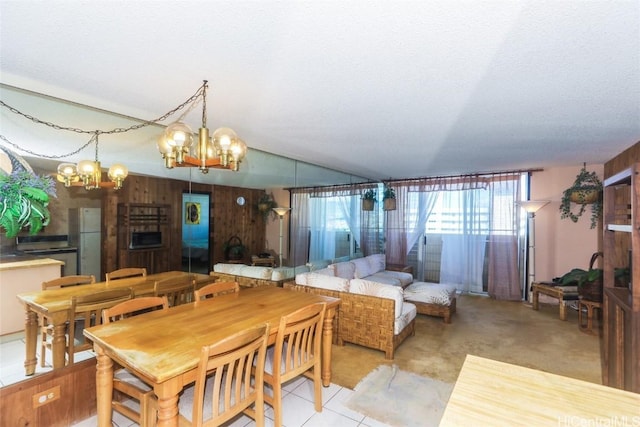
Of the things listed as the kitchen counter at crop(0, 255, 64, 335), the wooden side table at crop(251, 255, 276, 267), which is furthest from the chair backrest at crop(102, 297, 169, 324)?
the wooden side table at crop(251, 255, 276, 267)

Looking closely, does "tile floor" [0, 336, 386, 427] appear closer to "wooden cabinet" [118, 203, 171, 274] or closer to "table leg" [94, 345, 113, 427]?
"table leg" [94, 345, 113, 427]

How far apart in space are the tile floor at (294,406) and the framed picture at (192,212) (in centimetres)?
138

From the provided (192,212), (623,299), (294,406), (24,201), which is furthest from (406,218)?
(24,201)

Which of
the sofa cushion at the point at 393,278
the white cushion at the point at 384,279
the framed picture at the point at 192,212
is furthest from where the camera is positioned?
the sofa cushion at the point at 393,278

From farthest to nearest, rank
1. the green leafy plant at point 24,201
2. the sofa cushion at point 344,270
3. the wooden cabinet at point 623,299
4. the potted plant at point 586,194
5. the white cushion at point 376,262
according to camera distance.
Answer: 1. the white cushion at point 376,262
2. the potted plant at point 586,194
3. the sofa cushion at point 344,270
4. the green leafy plant at point 24,201
5. the wooden cabinet at point 623,299

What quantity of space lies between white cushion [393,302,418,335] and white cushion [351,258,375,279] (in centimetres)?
131

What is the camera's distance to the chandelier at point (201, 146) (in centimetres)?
183

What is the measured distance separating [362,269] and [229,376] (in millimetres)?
3635

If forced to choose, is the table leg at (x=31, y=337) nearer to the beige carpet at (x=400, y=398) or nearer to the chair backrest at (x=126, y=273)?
the chair backrest at (x=126, y=273)

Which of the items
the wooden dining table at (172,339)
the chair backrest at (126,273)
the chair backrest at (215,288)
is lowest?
the wooden dining table at (172,339)

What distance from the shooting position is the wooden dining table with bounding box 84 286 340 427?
133 centimetres

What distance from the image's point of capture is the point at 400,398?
2307 mm

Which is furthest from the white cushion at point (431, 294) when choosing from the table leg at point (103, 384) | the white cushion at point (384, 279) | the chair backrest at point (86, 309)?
the table leg at point (103, 384)

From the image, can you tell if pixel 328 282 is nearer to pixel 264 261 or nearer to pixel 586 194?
pixel 264 261
